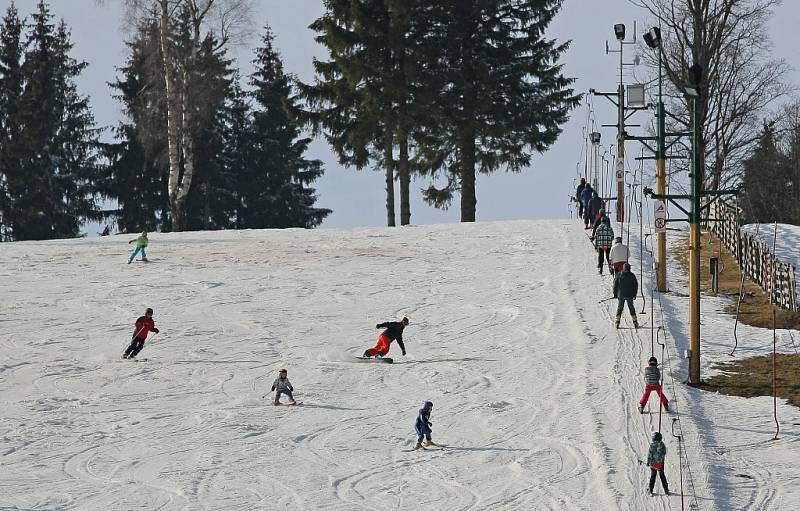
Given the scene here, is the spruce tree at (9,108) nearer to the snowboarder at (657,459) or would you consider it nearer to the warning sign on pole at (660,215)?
the warning sign on pole at (660,215)

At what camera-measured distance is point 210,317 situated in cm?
3206

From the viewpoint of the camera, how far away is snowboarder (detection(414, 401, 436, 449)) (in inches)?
786

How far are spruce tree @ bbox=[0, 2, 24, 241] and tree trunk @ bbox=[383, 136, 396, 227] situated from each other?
71.6ft

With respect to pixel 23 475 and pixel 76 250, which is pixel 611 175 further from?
pixel 23 475

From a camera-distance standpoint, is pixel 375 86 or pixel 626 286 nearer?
pixel 626 286

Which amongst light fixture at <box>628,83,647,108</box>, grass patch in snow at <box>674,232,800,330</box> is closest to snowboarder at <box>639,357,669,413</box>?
grass patch in snow at <box>674,232,800,330</box>

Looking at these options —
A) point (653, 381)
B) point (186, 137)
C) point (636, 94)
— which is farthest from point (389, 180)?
point (653, 381)

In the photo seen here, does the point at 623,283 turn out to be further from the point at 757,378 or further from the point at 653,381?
the point at 653,381

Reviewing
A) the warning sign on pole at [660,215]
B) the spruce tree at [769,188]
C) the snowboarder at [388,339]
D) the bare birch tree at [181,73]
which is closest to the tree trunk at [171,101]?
the bare birch tree at [181,73]

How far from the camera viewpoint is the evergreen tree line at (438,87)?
54094 millimetres

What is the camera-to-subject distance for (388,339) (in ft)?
86.9

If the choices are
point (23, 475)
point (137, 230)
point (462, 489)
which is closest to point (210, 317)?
point (23, 475)

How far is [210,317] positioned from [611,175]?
2042 cm

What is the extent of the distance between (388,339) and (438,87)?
97.4 feet
